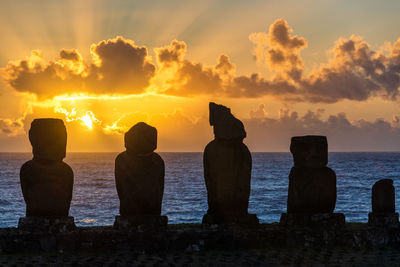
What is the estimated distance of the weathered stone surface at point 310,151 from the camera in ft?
49.8

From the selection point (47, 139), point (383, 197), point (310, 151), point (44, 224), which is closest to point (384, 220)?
point (383, 197)

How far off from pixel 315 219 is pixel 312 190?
75 cm

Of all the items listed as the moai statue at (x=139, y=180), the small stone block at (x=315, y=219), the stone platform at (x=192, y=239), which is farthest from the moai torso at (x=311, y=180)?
the moai statue at (x=139, y=180)

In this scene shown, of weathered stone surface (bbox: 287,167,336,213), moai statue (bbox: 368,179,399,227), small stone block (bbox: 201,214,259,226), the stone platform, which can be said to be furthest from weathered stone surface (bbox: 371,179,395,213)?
small stone block (bbox: 201,214,259,226)

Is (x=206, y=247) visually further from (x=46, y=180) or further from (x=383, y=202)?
(x=383, y=202)

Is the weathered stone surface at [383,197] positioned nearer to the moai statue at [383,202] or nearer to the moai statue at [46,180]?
the moai statue at [383,202]

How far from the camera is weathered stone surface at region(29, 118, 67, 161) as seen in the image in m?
13.9

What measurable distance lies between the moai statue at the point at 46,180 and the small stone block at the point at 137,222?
1150 millimetres

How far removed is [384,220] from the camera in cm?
1532

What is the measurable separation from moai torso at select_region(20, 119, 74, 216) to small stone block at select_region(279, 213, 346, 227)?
575 cm

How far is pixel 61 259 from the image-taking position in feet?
42.3

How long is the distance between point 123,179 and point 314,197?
4.96m

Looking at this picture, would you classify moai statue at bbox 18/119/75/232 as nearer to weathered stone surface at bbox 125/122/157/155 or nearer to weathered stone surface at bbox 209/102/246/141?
weathered stone surface at bbox 125/122/157/155

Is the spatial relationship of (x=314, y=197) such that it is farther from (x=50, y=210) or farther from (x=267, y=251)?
(x=50, y=210)
